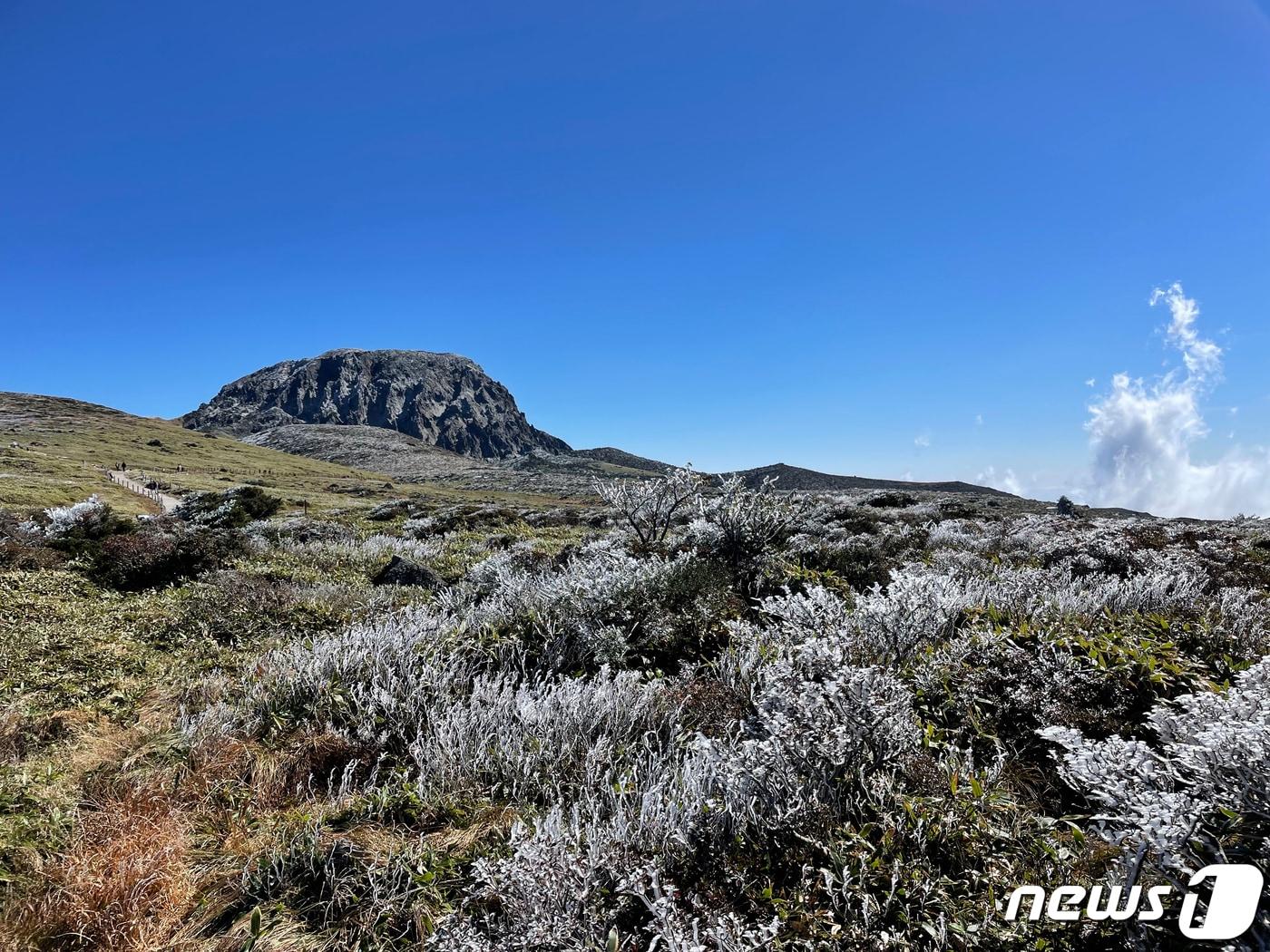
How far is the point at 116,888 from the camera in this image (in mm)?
2367

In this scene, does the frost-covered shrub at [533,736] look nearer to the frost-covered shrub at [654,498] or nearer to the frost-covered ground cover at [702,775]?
the frost-covered ground cover at [702,775]

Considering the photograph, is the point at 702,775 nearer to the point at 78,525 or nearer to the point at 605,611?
the point at 605,611

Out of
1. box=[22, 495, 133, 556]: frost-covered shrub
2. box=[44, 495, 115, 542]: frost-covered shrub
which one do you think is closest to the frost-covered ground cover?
box=[22, 495, 133, 556]: frost-covered shrub

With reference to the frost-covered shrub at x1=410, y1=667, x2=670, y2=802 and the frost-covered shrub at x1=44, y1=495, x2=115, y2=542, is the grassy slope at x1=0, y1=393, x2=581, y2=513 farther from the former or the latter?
the frost-covered shrub at x1=410, y1=667, x2=670, y2=802

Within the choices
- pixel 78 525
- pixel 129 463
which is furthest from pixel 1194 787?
pixel 129 463

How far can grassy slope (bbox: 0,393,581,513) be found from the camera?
3127cm

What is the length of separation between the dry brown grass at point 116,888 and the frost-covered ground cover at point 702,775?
0.02 meters

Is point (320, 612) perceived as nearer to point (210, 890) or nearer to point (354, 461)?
point (210, 890)

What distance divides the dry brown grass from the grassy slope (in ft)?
88.1

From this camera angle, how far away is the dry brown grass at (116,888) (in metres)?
2.21

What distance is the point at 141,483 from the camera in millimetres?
44062

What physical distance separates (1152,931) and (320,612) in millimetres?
8132

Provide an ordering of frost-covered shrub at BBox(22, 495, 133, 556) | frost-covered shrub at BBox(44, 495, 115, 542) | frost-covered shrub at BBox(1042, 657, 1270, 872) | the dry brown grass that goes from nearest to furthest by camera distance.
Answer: frost-covered shrub at BBox(1042, 657, 1270, 872), the dry brown grass, frost-covered shrub at BBox(22, 495, 133, 556), frost-covered shrub at BBox(44, 495, 115, 542)

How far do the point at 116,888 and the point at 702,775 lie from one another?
264 cm
